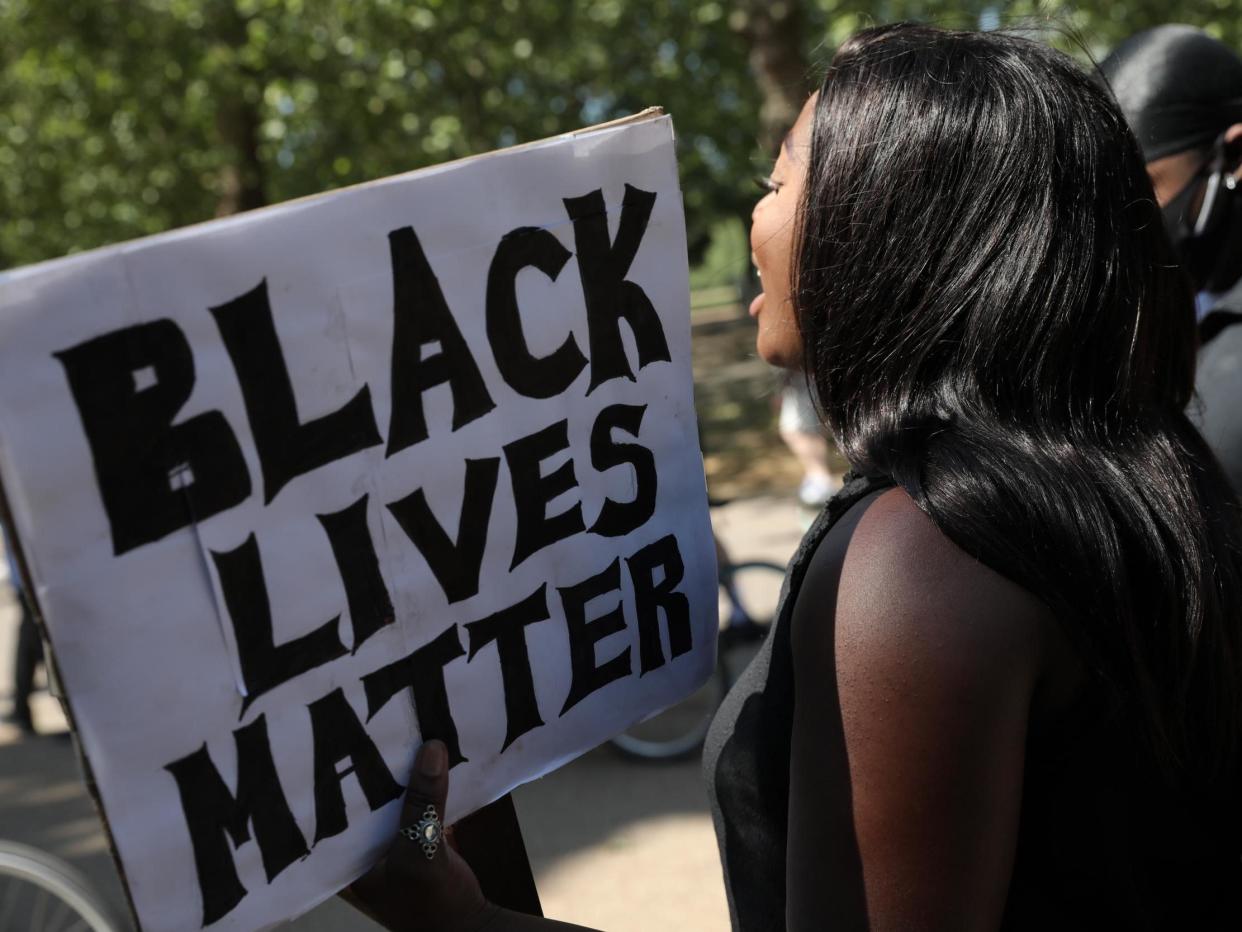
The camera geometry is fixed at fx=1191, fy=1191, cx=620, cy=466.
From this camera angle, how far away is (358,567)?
3.79 feet

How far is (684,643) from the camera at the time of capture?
4.89 feet

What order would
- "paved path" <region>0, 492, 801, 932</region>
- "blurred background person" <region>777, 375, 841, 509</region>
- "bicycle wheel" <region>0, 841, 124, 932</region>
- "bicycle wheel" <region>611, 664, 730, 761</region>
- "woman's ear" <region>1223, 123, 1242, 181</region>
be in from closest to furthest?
"woman's ear" <region>1223, 123, 1242, 181</region> → "bicycle wheel" <region>0, 841, 124, 932</region> → "paved path" <region>0, 492, 801, 932</region> → "bicycle wheel" <region>611, 664, 730, 761</region> → "blurred background person" <region>777, 375, 841, 509</region>

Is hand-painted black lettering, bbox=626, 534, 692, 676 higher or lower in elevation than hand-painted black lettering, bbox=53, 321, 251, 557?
lower

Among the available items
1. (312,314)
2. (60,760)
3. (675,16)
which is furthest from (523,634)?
(675,16)

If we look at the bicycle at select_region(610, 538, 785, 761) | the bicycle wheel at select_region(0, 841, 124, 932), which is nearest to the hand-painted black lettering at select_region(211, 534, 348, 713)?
the bicycle wheel at select_region(0, 841, 124, 932)

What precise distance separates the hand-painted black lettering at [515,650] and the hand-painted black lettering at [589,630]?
4 centimetres

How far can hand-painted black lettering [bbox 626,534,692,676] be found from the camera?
55.9 inches

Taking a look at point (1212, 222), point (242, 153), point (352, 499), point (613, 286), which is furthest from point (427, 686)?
point (242, 153)

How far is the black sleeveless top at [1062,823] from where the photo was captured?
3.42ft

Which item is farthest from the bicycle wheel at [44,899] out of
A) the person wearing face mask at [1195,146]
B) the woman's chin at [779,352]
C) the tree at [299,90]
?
the tree at [299,90]

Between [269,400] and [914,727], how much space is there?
2.06 ft

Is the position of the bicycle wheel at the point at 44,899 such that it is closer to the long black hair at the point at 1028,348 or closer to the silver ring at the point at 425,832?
the silver ring at the point at 425,832

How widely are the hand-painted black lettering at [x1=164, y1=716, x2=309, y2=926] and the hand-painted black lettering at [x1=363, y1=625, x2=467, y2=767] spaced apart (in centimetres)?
12

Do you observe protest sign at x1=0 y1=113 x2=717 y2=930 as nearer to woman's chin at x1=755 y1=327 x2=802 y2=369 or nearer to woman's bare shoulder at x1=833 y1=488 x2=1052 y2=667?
woman's chin at x1=755 y1=327 x2=802 y2=369
